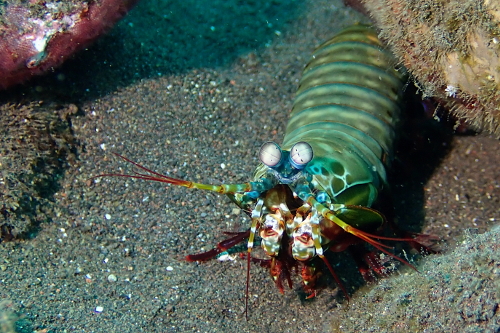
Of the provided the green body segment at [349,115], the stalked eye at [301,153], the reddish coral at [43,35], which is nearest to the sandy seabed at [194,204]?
the reddish coral at [43,35]

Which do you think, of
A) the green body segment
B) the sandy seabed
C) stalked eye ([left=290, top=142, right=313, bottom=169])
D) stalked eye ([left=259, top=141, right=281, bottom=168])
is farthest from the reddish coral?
stalked eye ([left=290, top=142, right=313, bottom=169])

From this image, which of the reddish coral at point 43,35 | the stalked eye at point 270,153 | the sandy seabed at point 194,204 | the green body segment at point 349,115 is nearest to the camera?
the stalked eye at point 270,153

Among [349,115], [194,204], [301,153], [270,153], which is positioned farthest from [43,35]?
[349,115]

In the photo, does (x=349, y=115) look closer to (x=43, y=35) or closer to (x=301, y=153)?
(x=301, y=153)

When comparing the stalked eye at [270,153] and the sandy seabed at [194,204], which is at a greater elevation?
the stalked eye at [270,153]

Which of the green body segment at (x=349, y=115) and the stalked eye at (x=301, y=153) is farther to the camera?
the green body segment at (x=349, y=115)

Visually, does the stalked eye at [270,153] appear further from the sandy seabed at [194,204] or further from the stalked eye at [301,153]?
the sandy seabed at [194,204]

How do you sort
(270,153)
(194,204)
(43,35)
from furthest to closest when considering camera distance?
(194,204)
(43,35)
(270,153)
